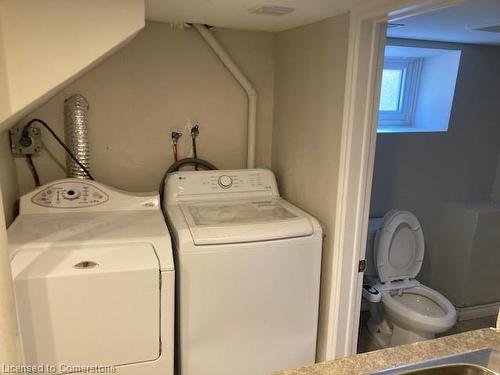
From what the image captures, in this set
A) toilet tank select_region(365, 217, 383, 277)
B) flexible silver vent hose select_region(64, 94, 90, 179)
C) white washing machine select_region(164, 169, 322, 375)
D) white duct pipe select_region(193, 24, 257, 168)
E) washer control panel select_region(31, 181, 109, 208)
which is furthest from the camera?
toilet tank select_region(365, 217, 383, 277)

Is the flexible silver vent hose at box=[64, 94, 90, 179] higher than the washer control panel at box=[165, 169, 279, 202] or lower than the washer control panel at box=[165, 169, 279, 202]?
higher

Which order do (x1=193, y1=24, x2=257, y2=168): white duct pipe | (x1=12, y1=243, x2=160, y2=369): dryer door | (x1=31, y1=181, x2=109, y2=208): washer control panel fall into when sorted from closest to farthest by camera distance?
(x1=12, y1=243, x2=160, y2=369): dryer door < (x1=31, y1=181, x2=109, y2=208): washer control panel < (x1=193, y1=24, x2=257, y2=168): white duct pipe

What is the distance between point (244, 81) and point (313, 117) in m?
0.54

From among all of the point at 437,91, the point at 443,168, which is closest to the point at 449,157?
the point at 443,168

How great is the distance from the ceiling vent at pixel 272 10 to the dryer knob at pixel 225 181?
833mm

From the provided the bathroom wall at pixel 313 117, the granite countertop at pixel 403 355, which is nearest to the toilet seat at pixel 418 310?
the bathroom wall at pixel 313 117

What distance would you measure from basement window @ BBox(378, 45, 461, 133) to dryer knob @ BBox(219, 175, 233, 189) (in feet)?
3.95

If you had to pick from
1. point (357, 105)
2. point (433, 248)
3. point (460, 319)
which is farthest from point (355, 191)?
point (460, 319)

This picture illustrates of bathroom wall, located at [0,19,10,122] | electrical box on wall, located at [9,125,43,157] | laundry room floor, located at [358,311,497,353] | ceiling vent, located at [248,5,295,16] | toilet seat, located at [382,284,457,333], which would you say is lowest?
laundry room floor, located at [358,311,497,353]

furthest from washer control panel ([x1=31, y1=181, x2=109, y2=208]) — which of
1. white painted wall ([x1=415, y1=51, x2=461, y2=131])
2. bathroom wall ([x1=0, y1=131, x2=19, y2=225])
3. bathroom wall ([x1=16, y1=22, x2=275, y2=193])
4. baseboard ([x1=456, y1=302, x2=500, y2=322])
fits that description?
baseboard ([x1=456, y1=302, x2=500, y2=322])

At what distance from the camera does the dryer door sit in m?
1.42

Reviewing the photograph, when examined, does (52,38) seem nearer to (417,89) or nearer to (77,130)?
(77,130)

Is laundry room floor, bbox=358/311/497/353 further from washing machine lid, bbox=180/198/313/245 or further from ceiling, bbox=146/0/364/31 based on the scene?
ceiling, bbox=146/0/364/31

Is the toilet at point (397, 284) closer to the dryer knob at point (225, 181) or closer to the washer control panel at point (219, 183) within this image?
the washer control panel at point (219, 183)
